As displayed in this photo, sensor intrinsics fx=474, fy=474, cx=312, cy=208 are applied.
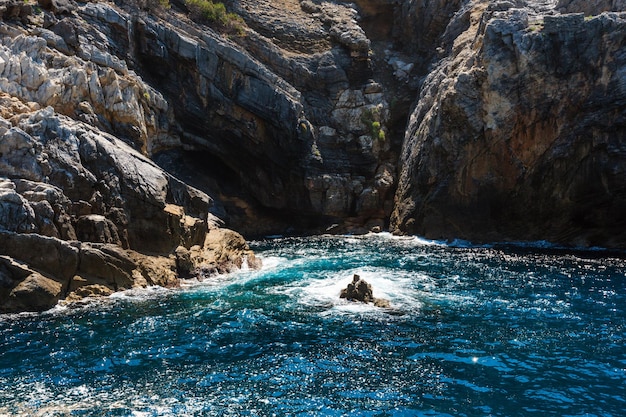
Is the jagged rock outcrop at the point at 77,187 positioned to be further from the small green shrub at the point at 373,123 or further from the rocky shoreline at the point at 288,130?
the small green shrub at the point at 373,123

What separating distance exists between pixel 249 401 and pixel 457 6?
49.2 metres

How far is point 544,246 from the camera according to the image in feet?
112

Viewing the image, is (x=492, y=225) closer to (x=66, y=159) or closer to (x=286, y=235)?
(x=286, y=235)

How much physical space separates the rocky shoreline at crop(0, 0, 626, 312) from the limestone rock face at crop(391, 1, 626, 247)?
0.42 ft

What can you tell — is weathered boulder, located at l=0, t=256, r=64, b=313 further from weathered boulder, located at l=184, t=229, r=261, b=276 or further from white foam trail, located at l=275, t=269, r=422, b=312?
white foam trail, located at l=275, t=269, r=422, b=312

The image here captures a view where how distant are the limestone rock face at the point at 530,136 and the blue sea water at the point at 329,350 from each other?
1119cm

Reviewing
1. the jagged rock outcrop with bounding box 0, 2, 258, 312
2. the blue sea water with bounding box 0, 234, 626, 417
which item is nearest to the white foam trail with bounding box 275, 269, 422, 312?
the blue sea water with bounding box 0, 234, 626, 417

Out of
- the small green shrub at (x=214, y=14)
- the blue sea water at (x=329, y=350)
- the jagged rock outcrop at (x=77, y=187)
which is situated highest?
the small green shrub at (x=214, y=14)

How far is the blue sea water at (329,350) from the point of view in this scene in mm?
11281

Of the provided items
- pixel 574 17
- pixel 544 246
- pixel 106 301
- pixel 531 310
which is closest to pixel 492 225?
pixel 544 246

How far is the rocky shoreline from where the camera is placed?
72.9 feet

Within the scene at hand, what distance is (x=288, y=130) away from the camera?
1668 inches

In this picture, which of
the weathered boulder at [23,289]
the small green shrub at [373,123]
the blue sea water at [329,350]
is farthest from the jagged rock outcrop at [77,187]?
the small green shrub at [373,123]

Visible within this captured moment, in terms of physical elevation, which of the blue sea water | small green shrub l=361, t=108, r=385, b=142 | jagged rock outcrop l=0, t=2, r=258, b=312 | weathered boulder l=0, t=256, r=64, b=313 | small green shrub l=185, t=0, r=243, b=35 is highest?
small green shrub l=185, t=0, r=243, b=35
